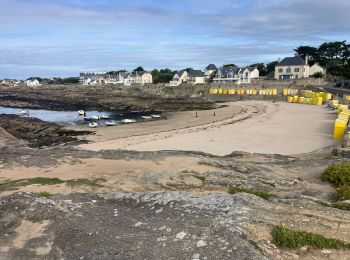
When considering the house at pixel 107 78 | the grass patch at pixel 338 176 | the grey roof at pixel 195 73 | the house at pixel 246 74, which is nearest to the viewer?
the grass patch at pixel 338 176

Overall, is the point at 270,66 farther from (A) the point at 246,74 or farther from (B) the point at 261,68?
(A) the point at 246,74

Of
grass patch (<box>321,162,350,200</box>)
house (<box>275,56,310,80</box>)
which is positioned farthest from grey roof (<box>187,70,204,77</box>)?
grass patch (<box>321,162,350,200</box>)

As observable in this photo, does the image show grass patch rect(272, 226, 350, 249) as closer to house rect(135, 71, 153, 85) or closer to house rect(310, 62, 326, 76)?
house rect(310, 62, 326, 76)

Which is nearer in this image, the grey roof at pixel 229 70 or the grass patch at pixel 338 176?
the grass patch at pixel 338 176

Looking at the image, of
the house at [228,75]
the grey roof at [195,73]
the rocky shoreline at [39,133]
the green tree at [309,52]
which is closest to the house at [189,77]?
the grey roof at [195,73]

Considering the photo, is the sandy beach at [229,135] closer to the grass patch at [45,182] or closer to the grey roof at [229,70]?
the grass patch at [45,182]

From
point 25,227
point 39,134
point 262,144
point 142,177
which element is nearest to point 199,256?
point 25,227

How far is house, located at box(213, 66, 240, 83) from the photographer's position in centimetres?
11506

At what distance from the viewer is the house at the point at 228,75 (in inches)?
4530

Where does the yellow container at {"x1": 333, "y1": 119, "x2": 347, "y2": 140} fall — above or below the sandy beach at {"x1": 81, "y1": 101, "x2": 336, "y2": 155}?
above

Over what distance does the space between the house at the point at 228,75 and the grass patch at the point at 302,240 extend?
107855mm

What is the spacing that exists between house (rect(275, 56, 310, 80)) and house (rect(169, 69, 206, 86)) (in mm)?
28821

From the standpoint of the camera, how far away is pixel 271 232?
8.31 meters

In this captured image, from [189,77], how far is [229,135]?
307ft
